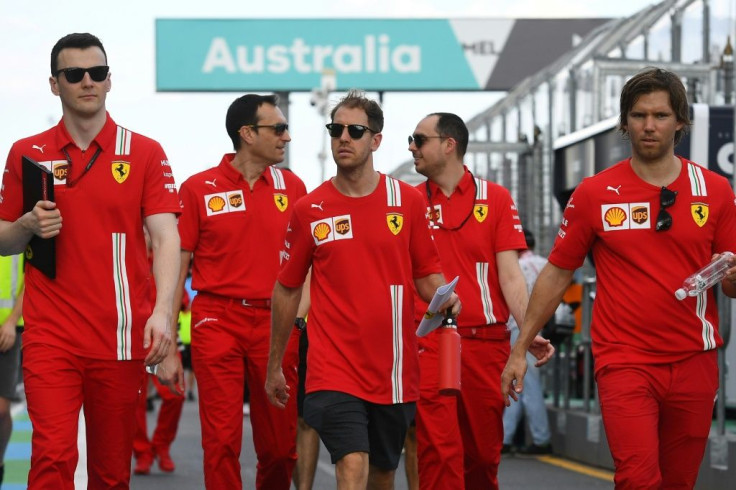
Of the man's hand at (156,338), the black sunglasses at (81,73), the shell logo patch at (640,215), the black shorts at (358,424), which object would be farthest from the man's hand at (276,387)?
the shell logo patch at (640,215)

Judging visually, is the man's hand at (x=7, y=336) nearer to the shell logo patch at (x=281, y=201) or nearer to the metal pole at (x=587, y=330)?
the shell logo patch at (x=281, y=201)

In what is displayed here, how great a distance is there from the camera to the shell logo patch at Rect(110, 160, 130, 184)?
23.5ft

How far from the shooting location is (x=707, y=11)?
13.7 m

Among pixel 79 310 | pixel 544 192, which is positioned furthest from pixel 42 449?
pixel 544 192

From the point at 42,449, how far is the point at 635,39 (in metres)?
9.60

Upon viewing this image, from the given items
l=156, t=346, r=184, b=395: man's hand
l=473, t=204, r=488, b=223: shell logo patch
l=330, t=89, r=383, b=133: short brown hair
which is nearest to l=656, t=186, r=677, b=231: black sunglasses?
l=330, t=89, r=383, b=133: short brown hair

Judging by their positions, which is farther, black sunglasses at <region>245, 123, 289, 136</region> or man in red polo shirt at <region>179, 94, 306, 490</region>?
black sunglasses at <region>245, 123, 289, 136</region>

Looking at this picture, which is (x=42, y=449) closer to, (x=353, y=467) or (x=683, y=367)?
(x=353, y=467)

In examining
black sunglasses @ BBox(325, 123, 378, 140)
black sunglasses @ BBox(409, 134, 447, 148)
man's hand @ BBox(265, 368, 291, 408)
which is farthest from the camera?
black sunglasses @ BBox(409, 134, 447, 148)

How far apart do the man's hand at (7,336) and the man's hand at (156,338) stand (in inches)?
117

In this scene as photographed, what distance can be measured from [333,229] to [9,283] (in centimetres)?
341

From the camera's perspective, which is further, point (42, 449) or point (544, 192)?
point (544, 192)

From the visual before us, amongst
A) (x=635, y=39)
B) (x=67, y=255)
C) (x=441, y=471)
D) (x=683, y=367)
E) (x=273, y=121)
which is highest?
(x=635, y=39)

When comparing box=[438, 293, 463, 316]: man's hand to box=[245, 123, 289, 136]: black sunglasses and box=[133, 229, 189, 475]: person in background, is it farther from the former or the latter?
box=[133, 229, 189, 475]: person in background
